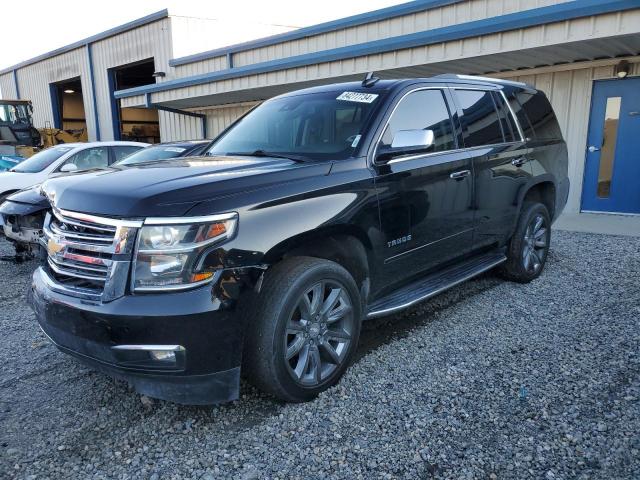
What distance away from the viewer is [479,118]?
439cm

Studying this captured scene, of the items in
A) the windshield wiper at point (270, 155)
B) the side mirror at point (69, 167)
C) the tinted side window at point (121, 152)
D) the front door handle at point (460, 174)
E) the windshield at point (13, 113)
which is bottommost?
the side mirror at point (69, 167)

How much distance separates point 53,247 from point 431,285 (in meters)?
2.61

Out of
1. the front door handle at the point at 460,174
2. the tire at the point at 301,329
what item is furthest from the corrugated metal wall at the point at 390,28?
the tire at the point at 301,329

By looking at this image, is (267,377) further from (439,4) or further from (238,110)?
(238,110)

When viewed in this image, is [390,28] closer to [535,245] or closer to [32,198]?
[535,245]

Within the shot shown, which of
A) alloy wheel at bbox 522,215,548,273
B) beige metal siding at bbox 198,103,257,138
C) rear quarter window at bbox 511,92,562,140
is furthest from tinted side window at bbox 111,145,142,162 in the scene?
alloy wheel at bbox 522,215,548,273

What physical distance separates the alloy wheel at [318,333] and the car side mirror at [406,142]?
0.99 meters

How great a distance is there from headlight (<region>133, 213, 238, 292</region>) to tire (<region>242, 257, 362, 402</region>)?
0.37 metres

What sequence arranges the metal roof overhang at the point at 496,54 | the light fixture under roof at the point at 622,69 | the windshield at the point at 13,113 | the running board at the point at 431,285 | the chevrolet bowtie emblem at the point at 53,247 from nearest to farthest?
1. the chevrolet bowtie emblem at the point at 53,247
2. the running board at the point at 431,285
3. the metal roof overhang at the point at 496,54
4. the light fixture under roof at the point at 622,69
5. the windshield at the point at 13,113

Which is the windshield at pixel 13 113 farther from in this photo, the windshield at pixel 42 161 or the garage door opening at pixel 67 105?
the windshield at pixel 42 161

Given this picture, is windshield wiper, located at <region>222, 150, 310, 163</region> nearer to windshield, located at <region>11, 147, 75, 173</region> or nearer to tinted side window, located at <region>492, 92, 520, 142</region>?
tinted side window, located at <region>492, 92, 520, 142</region>

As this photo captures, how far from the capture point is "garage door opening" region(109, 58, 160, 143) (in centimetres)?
2173

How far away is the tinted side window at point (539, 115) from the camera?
5.13 meters

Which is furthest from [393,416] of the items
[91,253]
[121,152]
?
[121,152]
